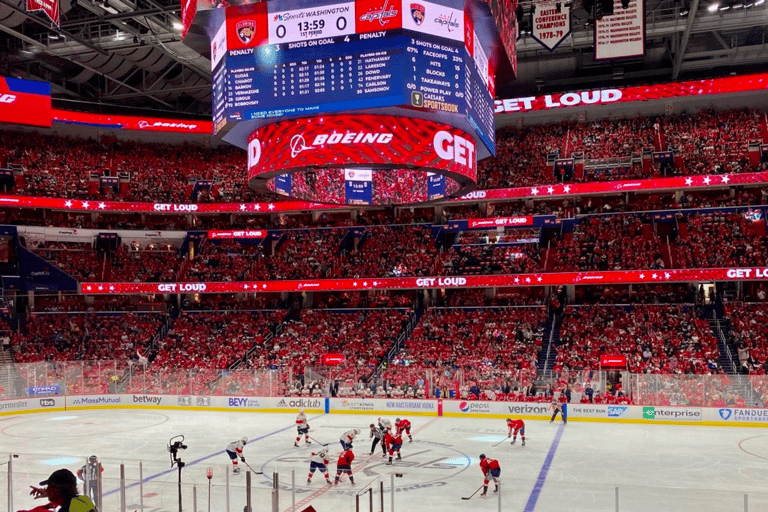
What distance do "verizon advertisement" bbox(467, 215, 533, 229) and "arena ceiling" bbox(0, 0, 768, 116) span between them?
9.11 m

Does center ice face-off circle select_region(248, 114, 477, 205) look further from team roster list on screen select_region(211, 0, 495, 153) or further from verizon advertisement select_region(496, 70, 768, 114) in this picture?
verizon advertisement select_region(496, 70, 768, 114)

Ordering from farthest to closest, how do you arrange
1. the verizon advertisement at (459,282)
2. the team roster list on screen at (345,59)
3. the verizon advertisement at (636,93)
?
the verizon advertisement at (636,93)
the verizon advertisement at (459,282)
the team roster list on screen at (345,59)

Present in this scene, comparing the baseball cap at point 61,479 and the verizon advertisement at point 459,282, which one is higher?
the verizon advertisement at point 459,282

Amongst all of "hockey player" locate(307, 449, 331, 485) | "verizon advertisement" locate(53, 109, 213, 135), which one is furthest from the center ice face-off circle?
"verizon advertisement" locate(53, 109, 213, 135)

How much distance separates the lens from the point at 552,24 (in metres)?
24.6

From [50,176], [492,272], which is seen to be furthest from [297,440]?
[50,176]

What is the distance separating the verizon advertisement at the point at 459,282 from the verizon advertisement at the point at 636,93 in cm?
1089

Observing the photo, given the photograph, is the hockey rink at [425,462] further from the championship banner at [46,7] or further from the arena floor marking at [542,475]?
the championship banner at [46,7]

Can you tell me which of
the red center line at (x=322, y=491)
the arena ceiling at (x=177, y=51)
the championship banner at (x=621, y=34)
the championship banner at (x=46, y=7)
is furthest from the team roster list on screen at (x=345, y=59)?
the arena ceiling at (x=177, y=51)

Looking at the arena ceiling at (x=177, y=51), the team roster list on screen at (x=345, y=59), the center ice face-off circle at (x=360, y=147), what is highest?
the arena ceiling at (x=177, y=51)

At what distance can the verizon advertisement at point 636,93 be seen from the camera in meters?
41.8

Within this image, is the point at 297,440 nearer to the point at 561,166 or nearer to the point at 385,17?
the point at 385,17

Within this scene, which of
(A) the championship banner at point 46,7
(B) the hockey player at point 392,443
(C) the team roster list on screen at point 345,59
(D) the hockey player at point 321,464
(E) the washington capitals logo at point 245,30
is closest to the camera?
(C) the team roster list on screen at point 345,59

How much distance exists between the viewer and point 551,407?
30.9 metres
